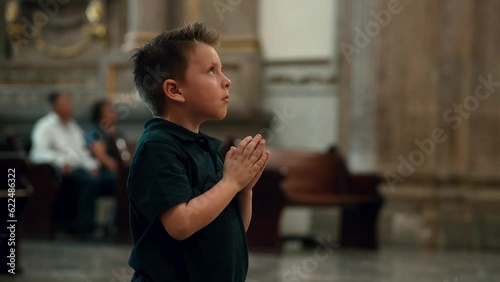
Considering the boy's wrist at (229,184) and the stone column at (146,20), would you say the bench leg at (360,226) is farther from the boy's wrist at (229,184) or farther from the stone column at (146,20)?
the boy's wrist at (229,184)

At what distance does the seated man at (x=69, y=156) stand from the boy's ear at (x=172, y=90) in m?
6.25

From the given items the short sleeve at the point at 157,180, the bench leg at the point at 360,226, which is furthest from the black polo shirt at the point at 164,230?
the bench leg at the point at 360,226

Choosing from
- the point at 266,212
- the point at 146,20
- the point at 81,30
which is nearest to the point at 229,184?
the point at 266,212

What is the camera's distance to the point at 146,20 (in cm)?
934

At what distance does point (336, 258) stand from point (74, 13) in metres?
5.21

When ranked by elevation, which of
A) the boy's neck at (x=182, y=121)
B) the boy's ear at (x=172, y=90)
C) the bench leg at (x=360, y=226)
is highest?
the boy's ear at (x=172, y=90)

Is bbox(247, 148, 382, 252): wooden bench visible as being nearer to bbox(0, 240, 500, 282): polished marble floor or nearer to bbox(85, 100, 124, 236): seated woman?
bbox(0, 240, 500, 282): polished marble floor

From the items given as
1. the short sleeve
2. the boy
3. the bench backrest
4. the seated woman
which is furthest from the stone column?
the short sleeve

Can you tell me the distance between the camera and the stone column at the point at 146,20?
9284mm

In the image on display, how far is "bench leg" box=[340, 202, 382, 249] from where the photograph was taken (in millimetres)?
7918

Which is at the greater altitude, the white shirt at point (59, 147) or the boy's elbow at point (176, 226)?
the boy's elbow at point (176, 226)

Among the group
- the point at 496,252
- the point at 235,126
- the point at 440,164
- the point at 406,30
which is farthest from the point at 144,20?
the point at 496,252

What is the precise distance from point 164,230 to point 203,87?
35 cm

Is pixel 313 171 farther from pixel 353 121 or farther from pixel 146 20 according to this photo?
pixel 146 20
